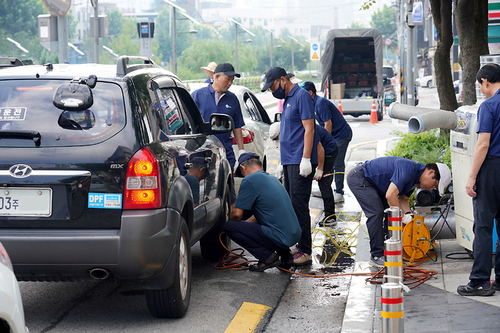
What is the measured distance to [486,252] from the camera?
5.09 meters

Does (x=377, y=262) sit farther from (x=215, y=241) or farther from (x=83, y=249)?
(x=83, y=249)

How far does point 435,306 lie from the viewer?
4906mm


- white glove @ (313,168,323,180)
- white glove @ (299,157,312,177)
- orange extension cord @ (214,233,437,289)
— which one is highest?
white glove @ (299,157,312,177)

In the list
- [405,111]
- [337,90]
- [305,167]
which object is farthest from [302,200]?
[337,90]

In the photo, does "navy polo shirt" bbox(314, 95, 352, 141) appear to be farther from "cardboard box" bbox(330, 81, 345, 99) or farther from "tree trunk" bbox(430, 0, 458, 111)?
"cardboard box" bbox(330, 81, 345, 99)

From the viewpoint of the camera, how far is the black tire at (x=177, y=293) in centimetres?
458

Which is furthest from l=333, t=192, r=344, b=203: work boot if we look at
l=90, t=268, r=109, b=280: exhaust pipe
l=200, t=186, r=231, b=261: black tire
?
l=90, t=268, r=109, b=280: exhaust pipe

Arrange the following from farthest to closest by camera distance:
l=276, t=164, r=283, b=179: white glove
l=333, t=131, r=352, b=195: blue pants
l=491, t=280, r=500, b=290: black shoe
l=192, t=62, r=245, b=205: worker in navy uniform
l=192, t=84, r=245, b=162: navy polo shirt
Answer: l=276, t=164, r=283, b=179: white glove < l=333, t=131, r=352, b=195: blue pants < l=192, t=84, r=245, b=162: navy polo shirt < l=192, t=62, r=245, b=205: worker in navy uniform < l=491, t=280, r=500, b=290: black shoe

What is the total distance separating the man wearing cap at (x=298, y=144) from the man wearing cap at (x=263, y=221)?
15.4 inches

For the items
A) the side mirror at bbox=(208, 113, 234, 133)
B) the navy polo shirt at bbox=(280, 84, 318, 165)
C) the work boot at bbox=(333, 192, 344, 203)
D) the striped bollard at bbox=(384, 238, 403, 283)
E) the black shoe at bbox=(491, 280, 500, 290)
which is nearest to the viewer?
the striped bollard at bbox=(384, 238, 403, 283)

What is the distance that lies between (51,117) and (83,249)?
88cm

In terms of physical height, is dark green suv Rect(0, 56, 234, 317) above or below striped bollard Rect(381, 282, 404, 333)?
above

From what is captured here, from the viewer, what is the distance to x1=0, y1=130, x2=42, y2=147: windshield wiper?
420 cm

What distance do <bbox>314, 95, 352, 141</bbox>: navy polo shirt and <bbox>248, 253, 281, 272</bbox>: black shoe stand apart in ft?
11.8
